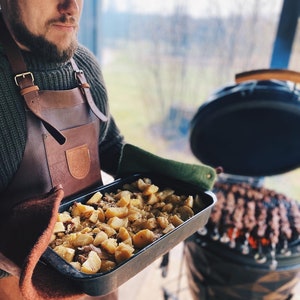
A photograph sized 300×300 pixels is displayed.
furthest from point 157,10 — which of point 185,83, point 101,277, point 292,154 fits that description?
point 101,277

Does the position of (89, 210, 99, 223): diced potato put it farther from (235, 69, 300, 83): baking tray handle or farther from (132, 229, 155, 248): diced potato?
(235, 69, 300, 83): baking tray handle

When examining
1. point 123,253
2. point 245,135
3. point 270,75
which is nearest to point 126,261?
point 123,253

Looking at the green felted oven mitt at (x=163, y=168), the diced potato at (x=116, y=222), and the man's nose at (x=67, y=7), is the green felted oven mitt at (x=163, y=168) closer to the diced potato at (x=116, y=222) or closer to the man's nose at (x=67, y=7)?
the diced potato at (x=116, y=222)

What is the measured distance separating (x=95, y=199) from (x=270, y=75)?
912 mm

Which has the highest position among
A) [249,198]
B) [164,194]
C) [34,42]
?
[34,42]

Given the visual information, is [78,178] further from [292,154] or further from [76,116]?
[292,154]

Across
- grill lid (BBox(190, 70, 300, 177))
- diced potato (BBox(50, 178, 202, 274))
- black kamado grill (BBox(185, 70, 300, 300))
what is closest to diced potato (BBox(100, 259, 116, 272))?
diced potato (BBox(50, 178, 202, 274))

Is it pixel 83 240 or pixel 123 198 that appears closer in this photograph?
pixel 83 240

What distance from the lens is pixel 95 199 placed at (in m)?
0.90

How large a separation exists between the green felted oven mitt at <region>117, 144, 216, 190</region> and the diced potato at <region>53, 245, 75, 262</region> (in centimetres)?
43

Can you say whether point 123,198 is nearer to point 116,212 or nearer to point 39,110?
point 116,212

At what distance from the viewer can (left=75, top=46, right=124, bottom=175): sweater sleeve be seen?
1151mm

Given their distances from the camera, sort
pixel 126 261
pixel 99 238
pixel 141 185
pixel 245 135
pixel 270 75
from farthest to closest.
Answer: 1. pixel 245 135
2. pixel 270 75
3. pixel 141 185
4. pixel 99 238
5. pixel 126 261

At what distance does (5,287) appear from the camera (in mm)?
921
